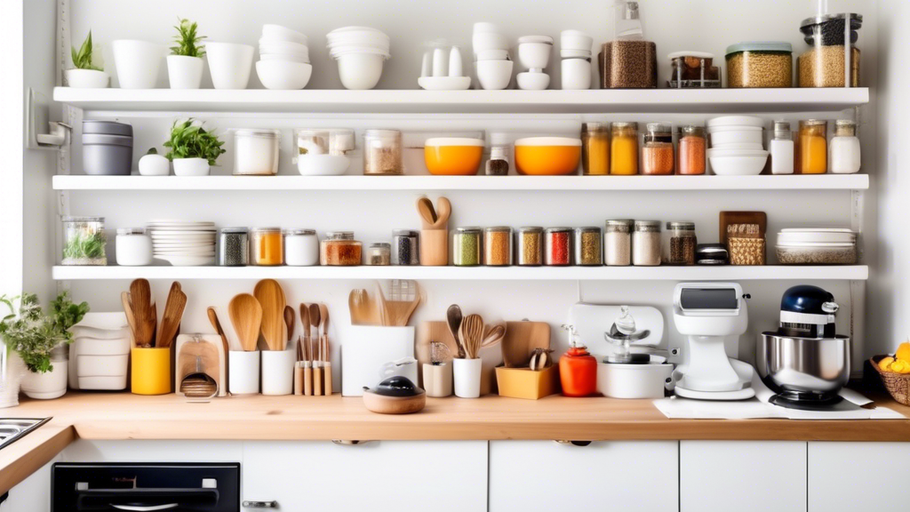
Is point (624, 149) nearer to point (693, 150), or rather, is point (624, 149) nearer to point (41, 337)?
Answer: point (693, 150)

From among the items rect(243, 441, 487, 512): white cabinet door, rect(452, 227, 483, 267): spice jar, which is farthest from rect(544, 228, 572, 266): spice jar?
rect(243, 441, 487, 512): white cabinet door

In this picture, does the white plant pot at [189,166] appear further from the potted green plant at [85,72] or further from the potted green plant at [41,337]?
the potted green plant at [41,337]

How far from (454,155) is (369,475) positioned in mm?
1082

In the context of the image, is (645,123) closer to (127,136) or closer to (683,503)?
(683,503)

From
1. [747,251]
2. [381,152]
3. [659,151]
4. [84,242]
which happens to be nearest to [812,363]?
[747,251]

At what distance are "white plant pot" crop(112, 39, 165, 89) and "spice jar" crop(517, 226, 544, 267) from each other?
138 centimetres

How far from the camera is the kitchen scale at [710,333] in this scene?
2838 millimetres

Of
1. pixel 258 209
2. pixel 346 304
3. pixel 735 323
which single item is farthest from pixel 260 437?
pixel 735 323

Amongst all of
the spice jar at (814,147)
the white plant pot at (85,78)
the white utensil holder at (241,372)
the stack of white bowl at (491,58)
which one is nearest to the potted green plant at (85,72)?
the white plant pot at (85,78)

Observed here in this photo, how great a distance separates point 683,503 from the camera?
259 cm

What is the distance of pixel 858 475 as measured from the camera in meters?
2.56

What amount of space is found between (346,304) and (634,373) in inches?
41.1

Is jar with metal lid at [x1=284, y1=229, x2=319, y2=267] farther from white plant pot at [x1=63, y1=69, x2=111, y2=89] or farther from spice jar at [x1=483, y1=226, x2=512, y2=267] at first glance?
white plant pot at [x1=63, y1=69, x2=111, y2=89]

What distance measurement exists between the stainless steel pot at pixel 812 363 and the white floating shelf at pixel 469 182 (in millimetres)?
520
